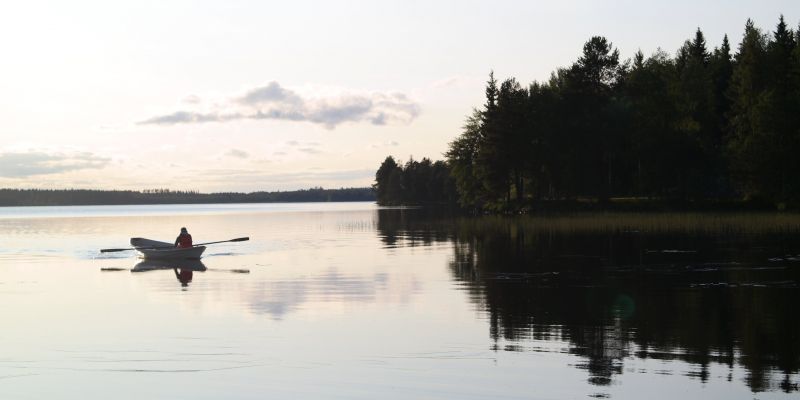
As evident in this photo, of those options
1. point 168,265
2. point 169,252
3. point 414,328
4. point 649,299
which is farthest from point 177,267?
point 649,299

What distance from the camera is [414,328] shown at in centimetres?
2056

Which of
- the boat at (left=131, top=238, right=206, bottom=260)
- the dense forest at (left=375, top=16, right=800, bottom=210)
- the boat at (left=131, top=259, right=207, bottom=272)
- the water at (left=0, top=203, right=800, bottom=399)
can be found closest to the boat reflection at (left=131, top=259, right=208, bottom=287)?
the boat at (left=131, top=259, right=207, bottom=272)

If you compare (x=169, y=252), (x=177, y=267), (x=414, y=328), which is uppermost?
(x=169, y=252)

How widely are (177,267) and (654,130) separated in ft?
228

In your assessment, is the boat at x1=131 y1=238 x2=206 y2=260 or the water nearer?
the water

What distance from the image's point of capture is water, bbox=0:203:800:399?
14.7 meters

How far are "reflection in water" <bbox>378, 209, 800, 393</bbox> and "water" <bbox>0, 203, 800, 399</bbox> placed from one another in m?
0.08

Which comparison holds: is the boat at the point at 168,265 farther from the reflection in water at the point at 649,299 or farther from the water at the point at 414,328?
the reflection in water at the point at 649,299

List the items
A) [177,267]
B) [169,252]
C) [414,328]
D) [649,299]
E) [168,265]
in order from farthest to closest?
[169,252], [168,265], [177,267], [649,299], [414,328]

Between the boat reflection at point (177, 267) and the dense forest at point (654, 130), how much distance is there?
5964cm

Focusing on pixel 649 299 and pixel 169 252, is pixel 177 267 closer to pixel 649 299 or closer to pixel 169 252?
pixel 169 252

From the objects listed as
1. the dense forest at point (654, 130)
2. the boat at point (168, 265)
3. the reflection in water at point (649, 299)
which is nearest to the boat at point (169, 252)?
the boat at point (168, 265)

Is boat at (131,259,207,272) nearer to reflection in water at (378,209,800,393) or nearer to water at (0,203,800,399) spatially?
water at (0,203,800,399)

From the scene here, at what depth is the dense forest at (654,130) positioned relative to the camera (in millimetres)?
82812
